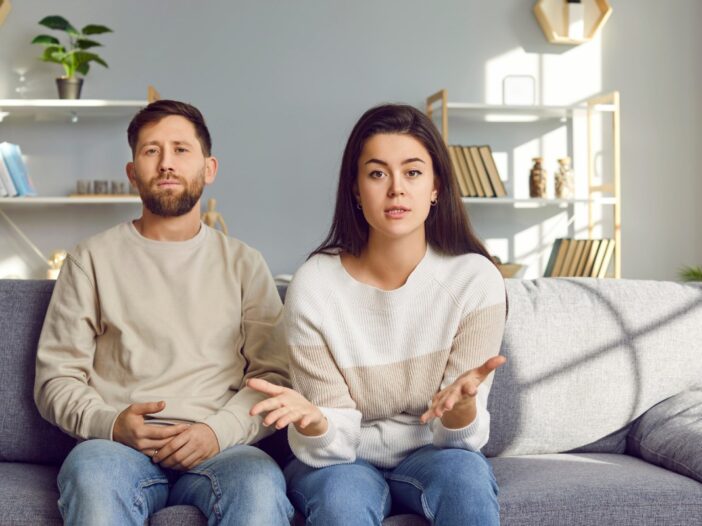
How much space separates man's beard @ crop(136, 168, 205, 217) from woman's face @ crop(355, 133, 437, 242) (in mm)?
369

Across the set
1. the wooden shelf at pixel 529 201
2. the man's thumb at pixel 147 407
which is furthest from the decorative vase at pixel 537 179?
the man's thumb at pixel 147 407

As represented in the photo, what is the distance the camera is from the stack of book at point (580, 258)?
4078 mm

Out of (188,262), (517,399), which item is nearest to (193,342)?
(188,262)

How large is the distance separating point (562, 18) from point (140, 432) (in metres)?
3.42

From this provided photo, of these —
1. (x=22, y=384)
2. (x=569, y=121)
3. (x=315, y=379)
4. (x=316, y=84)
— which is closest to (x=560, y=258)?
(x=569, y=121)

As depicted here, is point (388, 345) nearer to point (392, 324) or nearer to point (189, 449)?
point (392, 324)

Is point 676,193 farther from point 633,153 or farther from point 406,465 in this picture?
point 406,465

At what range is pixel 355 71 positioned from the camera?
4207mm

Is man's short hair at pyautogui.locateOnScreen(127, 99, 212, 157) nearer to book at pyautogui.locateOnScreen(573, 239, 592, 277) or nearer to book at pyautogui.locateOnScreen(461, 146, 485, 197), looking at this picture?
book at pyautogui.locateOnScreen(461, 146, 485, 197)

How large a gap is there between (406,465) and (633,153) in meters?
3.23

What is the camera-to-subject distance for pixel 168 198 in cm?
181

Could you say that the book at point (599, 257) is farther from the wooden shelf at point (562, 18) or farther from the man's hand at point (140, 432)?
the man's hand at point (140, 432)

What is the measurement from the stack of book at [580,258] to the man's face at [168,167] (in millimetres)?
2579

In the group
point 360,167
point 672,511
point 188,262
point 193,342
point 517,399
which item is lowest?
point 672,511
